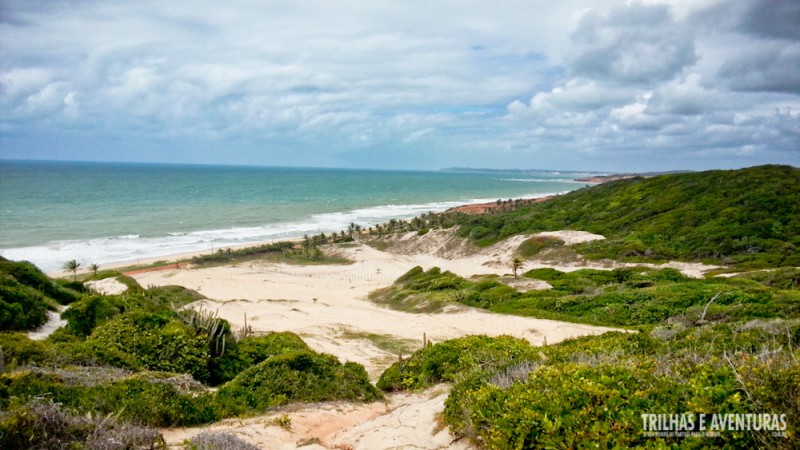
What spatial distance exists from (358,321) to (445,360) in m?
11.9

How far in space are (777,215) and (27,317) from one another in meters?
48.8

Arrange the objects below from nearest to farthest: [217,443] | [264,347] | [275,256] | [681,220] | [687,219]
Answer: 1. [217,443]
2. [264,347]
3. [687,219]
4. [681,220]
5. [275,256]

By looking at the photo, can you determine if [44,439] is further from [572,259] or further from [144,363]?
[572,259]

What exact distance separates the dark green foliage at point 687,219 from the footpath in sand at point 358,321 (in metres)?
3.74

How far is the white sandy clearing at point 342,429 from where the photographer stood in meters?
7.21

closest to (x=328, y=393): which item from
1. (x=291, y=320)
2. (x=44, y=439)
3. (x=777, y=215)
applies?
(x=44, y=439)

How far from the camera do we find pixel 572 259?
40188mm

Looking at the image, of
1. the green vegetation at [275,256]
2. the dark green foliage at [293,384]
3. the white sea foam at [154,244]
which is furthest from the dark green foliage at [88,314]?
the white sea foam at [154,244]

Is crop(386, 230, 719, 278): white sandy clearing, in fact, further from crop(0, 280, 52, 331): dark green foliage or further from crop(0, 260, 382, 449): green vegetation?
crop(0, 280, 52, 331): dark green foliage

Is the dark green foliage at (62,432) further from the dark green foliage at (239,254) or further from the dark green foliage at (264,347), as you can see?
the dark green foliage at (239,254)

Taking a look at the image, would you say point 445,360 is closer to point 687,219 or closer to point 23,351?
point 23,351

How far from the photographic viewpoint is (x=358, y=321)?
2297 centimetres

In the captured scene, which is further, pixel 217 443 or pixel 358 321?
pixel 358 321

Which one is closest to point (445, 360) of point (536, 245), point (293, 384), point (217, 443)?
point (293, 384)
